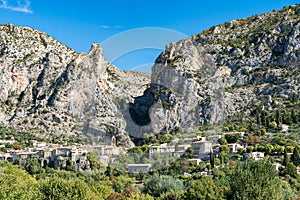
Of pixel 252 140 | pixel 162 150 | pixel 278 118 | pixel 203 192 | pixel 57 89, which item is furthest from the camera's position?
pixel 57 89

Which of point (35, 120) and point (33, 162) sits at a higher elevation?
point (35, 120)

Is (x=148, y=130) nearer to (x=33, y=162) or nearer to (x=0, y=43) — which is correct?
(x=33, y=162)

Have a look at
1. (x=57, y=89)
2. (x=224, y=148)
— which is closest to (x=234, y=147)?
(x=224, y=148)

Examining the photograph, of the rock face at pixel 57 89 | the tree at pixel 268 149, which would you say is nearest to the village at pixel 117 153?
the tree at pixel 268 149

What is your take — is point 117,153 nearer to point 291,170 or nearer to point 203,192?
point 291,170

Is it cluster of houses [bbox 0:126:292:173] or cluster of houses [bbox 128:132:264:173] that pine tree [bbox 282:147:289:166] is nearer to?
cluster of houses [bbox 128:132:264:173]

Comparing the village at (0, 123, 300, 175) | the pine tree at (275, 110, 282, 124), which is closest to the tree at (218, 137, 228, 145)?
the village at (0, 123, 300, 175)

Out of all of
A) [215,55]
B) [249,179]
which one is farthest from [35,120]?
[249,179]
